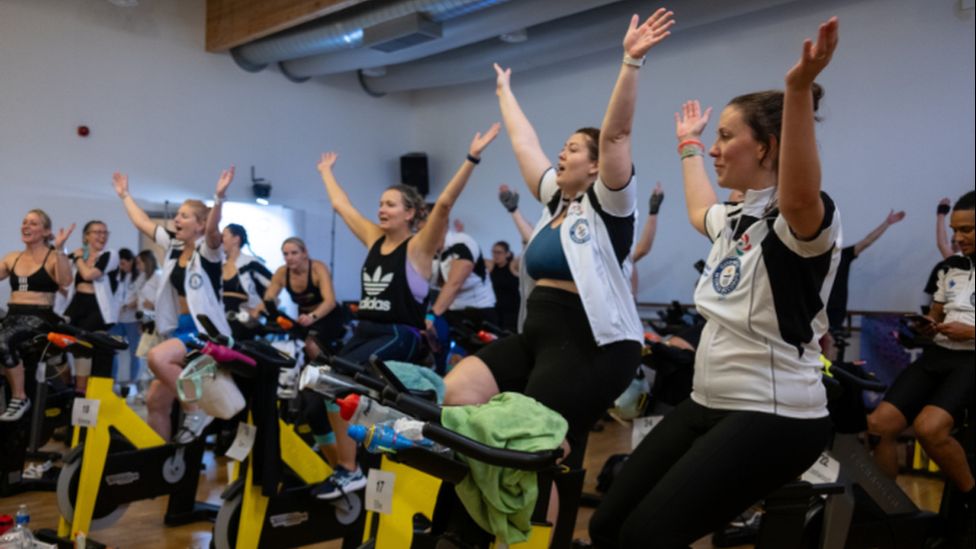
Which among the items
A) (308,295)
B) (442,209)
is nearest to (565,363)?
(442,209)

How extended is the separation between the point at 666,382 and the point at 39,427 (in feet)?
10.9

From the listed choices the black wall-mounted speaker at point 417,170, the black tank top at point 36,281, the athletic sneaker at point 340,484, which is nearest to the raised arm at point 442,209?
the athletic sneaker at point 340,484

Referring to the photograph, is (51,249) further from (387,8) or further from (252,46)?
(252,46)

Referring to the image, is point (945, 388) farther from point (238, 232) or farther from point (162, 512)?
point (238, 232)

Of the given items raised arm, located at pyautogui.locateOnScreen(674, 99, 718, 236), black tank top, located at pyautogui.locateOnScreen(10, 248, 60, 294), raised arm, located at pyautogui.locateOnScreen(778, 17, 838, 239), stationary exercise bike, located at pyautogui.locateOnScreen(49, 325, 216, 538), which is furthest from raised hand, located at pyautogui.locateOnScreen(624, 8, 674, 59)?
black tank top, located at pyautogui.locateOnScreen(10, 248, 60, 294)

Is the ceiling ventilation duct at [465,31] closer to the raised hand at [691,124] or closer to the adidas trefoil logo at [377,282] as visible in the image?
the adidas trefoil logo at [377,282]

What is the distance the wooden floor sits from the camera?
3633mm

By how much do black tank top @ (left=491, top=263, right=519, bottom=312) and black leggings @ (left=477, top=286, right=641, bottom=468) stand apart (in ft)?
19.1

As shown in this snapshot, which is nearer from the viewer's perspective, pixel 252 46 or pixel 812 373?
pixel 812 373

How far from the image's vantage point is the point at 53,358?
A: 4.47m

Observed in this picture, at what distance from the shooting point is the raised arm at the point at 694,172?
2.39 meters

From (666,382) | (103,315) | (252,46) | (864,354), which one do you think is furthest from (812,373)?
(252,46)

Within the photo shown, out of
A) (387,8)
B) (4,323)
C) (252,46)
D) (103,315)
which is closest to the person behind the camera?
(4,323)

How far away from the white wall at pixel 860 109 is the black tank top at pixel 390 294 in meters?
4.93
